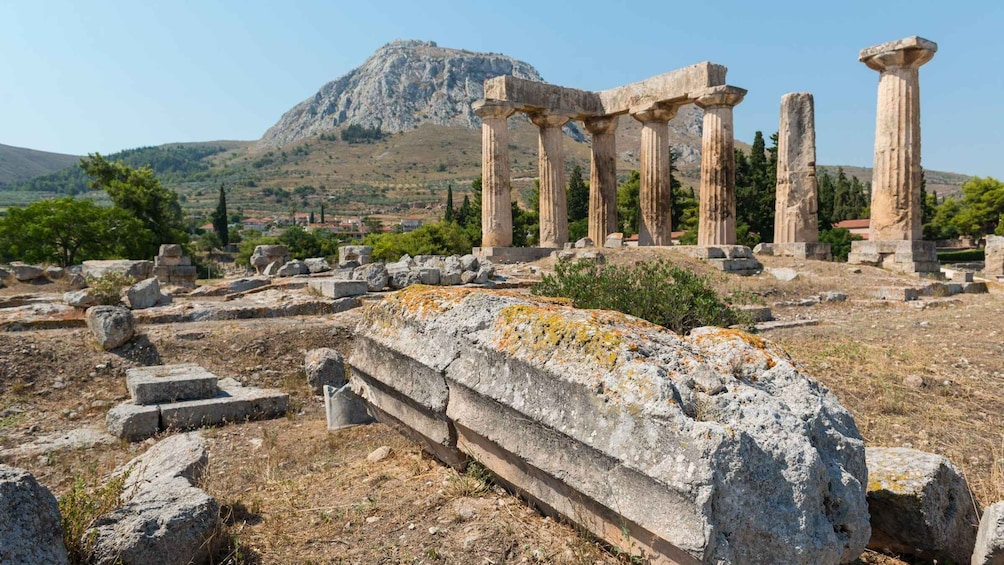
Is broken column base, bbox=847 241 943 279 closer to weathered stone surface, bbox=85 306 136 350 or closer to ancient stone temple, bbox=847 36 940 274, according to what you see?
ancient stone temple, bbox=847 36 940 274

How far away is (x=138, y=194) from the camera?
3459 cm

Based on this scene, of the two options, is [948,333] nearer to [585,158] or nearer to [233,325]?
[233,325]

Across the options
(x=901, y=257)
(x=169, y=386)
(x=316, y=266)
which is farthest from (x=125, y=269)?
(x=901, y=257)

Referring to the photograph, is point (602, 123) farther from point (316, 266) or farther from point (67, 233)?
point (67, 233)

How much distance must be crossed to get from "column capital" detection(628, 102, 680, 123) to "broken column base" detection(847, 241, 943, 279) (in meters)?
6.84

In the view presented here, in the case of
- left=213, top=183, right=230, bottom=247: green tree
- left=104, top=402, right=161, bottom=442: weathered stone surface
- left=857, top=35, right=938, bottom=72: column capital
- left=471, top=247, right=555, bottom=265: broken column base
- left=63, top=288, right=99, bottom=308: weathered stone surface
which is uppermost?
left=857, top=35, right=938, bottom=72: column capital

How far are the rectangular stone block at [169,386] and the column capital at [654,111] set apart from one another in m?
16.6

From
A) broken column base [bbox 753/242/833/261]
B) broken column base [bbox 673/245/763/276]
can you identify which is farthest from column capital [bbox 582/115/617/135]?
broken column base [bbox 753/242/833/261]

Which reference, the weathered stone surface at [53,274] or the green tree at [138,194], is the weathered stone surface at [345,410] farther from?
the green tree at [138,194]

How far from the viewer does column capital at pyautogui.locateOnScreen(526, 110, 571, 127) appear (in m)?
20.7

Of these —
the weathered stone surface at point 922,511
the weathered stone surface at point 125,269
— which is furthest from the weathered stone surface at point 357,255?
the weathered stone surface at point 922,511

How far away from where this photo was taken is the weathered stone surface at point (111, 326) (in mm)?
7629

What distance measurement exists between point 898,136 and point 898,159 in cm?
64

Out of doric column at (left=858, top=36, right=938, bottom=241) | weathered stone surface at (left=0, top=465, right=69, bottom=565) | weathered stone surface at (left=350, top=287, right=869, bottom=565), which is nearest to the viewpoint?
weathered stone surface at (left=0, top=465, right=69, bottom=565)
